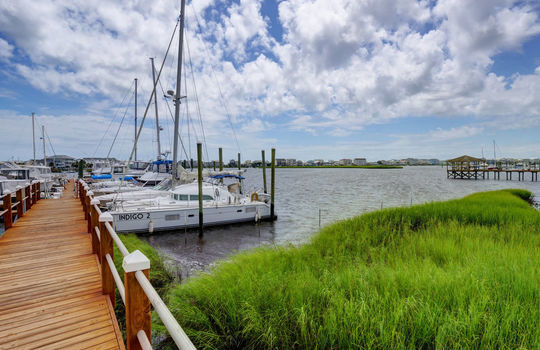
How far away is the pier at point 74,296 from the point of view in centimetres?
192

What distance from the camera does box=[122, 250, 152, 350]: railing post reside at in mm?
1889

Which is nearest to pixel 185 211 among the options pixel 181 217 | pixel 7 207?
pixel 181 217

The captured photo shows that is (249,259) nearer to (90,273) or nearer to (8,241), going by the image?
(90,273)

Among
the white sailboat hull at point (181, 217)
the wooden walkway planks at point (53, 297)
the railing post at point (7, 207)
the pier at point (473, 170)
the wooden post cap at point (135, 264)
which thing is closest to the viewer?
the wooden post cap at point (135, 264)

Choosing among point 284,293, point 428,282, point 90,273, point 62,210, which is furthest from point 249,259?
point 62,210

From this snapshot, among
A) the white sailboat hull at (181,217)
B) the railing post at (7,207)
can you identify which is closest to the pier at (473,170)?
the white sailboat hull at (181,217)

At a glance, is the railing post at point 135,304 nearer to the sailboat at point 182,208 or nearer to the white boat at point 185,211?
the white boat at point 185,211

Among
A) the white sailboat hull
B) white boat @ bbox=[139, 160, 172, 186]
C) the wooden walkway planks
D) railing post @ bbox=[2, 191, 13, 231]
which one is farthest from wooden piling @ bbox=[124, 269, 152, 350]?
white boat @ bbox=[139, 160, 172, 186]

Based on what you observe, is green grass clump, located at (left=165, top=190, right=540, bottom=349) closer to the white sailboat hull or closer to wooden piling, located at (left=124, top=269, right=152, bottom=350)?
wooden piling, located at (left=124, top=269, right=152, bottom=350)

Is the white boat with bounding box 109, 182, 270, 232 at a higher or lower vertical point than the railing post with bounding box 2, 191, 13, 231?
lower

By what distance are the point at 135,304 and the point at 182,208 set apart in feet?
44.7

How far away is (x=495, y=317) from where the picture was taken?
298 cm

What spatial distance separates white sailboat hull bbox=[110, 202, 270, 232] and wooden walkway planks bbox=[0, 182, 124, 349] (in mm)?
6880

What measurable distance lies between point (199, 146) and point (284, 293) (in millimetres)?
12867
